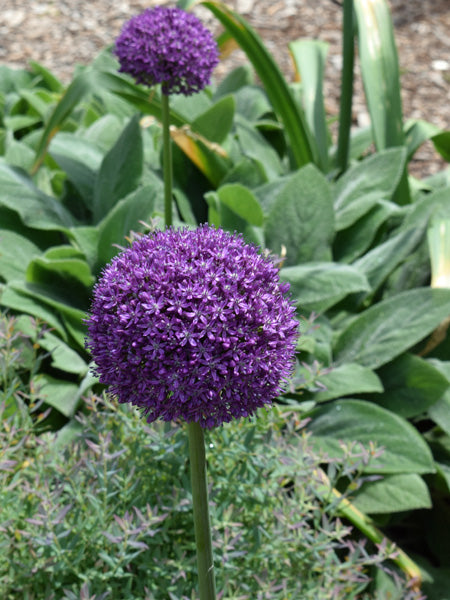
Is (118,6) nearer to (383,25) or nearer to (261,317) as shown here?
(383,25)

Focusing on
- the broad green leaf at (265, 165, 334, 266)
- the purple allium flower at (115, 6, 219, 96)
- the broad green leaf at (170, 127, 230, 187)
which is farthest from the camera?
the broad green leaf at (170, 127, 230, 187)

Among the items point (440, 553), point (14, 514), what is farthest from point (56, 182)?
point (440, 553)

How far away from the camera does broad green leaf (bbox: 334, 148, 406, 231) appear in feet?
11.1

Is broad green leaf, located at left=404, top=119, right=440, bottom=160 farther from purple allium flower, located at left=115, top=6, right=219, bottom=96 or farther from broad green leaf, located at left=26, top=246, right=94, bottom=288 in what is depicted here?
broad green leaf, located at left=26, top=246, right=94, bottom=288

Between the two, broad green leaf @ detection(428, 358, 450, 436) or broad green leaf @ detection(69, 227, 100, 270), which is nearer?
broad green leaf @ detection(428, 358, 450, 436)

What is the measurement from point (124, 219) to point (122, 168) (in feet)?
1.42

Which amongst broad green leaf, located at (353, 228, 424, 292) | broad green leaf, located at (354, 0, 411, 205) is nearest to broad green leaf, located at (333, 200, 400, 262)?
broad green leaf, located at (353, 228, 424, 292)

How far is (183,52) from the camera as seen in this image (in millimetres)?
2510

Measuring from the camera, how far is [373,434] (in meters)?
2.65

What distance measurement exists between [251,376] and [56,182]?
2.82 m

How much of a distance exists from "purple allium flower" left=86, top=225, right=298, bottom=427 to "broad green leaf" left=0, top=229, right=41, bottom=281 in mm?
1802

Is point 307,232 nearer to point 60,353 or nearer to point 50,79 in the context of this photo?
point 60,353

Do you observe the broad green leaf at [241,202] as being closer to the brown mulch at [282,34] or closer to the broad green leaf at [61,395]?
the broad green leaf at [61,395]

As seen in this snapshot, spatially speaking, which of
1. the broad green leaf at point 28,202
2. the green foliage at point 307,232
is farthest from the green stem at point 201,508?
the broad green leaf at point 28,202
